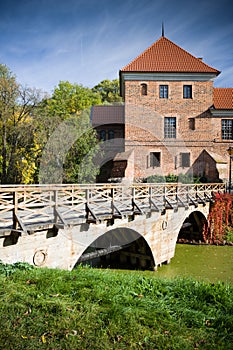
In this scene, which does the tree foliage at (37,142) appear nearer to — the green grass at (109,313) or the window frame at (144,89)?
the window frame at (144,89)

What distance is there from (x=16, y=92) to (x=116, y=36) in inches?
375

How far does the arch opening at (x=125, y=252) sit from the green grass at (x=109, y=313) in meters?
6.98

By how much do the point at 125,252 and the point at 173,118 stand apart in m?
17.0

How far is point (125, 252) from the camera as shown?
1485cm

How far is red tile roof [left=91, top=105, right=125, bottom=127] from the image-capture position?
3078cm

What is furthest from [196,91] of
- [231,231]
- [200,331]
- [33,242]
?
[200,331]

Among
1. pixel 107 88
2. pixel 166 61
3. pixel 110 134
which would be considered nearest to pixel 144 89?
Result: pixel 166 61

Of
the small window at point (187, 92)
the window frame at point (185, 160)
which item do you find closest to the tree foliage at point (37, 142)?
the window frame at point (185, 160)

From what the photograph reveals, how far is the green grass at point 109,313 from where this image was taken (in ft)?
14.6

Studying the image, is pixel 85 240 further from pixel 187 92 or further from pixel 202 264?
pixel 187 92

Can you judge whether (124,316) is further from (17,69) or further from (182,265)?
(17,69)

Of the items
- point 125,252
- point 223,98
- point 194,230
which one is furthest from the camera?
point 223,98

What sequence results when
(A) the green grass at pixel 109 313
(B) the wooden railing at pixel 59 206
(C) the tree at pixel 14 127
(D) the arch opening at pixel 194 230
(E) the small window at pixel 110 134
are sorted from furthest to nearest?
(E) the small window at pixel 110 134 < (C) the tree at pixel 14 127 < (D) the arch opening at pixel 194 230 < (B) the wooden railing at pixel 59 206 < (A) the green grass at pixel 109 313

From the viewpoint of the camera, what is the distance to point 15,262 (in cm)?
757
